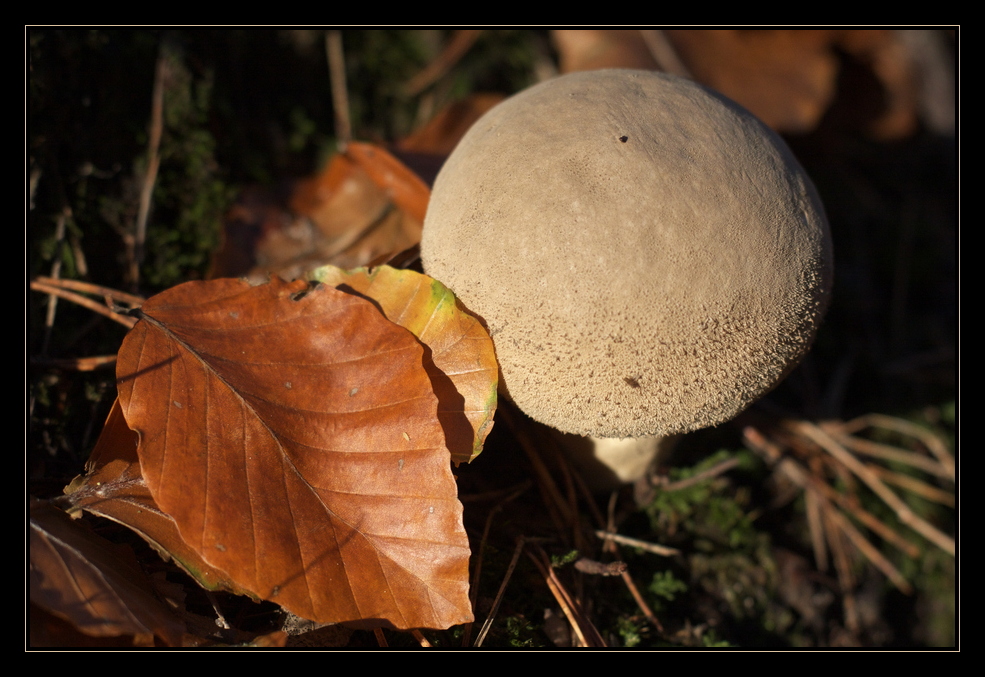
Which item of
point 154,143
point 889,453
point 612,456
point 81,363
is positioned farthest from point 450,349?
point 889,453

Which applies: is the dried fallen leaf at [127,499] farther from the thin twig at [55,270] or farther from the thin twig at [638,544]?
the thin twig at [638,544]

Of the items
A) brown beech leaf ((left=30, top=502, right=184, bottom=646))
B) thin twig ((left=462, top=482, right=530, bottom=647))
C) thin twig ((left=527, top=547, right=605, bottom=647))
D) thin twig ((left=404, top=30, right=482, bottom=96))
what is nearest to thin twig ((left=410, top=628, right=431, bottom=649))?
thin twig ((left=462, top=482, right=530, bottom=647))

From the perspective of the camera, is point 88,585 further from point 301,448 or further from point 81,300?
point 81,300

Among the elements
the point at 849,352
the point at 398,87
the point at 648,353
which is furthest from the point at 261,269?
the point at 849,352

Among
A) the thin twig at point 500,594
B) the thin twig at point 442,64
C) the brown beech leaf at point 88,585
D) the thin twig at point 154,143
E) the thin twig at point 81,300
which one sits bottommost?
the thin twig at point 500,594

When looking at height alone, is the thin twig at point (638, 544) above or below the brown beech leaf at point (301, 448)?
below

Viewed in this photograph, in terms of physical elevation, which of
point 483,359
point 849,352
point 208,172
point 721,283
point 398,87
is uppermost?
point 398,87

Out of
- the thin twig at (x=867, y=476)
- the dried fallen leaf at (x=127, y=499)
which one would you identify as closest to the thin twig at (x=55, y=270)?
the dried fallen leaf at (x=127, y=499)

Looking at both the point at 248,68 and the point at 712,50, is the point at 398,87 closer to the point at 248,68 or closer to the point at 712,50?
the point at 248,68
